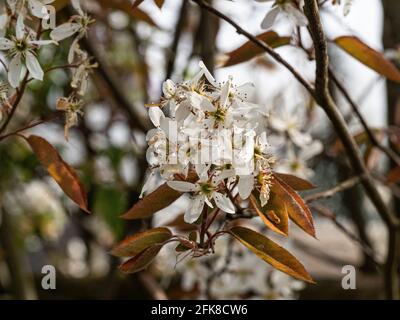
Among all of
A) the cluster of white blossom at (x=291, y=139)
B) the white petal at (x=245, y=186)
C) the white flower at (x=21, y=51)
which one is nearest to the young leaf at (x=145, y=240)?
the white petal at (x=245, y=186)

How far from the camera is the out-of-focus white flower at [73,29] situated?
0.82 meters

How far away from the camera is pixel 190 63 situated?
1.66m

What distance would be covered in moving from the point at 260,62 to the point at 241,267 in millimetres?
827

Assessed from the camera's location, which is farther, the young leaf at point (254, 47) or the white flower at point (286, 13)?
the young leaf at point (254, 47)

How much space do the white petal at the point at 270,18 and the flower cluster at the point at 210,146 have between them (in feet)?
0.39

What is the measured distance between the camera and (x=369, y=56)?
932 mm

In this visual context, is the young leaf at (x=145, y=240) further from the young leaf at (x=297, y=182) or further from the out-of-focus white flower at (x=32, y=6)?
the out-of-focus white flower at (x=32, y=6)

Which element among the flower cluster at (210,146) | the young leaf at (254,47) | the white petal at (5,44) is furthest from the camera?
the young leaf at (254,47)

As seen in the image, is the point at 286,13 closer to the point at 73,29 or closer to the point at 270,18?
the point at 270,18

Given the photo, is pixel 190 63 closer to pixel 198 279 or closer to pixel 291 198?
pixel 198 279

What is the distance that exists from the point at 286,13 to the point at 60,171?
1.11ft

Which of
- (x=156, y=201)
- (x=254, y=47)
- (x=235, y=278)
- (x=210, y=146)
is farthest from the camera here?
(x=235, y=278)

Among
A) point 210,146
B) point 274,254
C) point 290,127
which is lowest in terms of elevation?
point 274,254

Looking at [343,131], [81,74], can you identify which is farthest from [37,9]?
[343,131]
